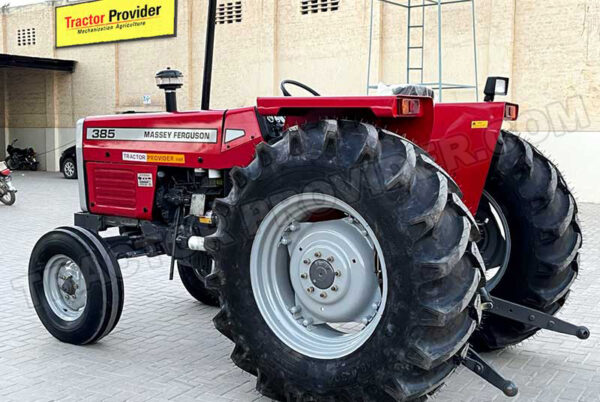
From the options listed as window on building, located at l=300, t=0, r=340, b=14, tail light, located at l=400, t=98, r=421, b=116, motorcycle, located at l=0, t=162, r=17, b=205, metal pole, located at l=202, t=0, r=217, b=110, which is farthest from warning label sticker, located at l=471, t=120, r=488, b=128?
window on building, located at l=300, t=0, r=340, b=14

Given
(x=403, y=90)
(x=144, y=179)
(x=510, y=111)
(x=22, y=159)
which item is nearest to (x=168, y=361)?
(x=144, y=179)

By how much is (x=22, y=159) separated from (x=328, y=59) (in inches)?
543

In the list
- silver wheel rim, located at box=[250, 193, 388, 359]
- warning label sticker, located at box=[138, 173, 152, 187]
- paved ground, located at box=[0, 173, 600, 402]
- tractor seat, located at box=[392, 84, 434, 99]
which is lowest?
paved ground, located at box=[0, 173, 600, 402]

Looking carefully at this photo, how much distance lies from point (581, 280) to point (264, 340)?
488cm

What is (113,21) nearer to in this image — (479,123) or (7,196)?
(7,196)

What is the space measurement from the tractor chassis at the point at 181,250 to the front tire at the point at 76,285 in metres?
0.25

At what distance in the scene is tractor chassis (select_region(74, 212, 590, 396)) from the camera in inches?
140

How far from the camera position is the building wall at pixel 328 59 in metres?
15.4

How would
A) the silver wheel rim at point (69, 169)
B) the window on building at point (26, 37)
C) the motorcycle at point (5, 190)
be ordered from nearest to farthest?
the motorcycle at point (5, 190) → the silver wheel rim at point (69, 169) → the window on building at point (26, 37)

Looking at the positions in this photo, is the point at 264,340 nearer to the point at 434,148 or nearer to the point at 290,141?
the point at 290,141

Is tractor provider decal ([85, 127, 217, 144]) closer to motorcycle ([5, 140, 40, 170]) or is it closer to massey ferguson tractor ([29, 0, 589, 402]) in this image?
massey ferguson tractor ([29, 0, 589, 402])

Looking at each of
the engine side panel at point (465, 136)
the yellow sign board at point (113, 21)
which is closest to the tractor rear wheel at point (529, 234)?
the engine side panel at point (465, 136)

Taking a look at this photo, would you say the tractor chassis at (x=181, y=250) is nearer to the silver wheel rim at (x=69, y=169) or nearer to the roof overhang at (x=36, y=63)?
the silver wheel rim at (x=69, y=169)

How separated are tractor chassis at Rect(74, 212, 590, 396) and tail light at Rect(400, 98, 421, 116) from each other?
1010 millimetres
